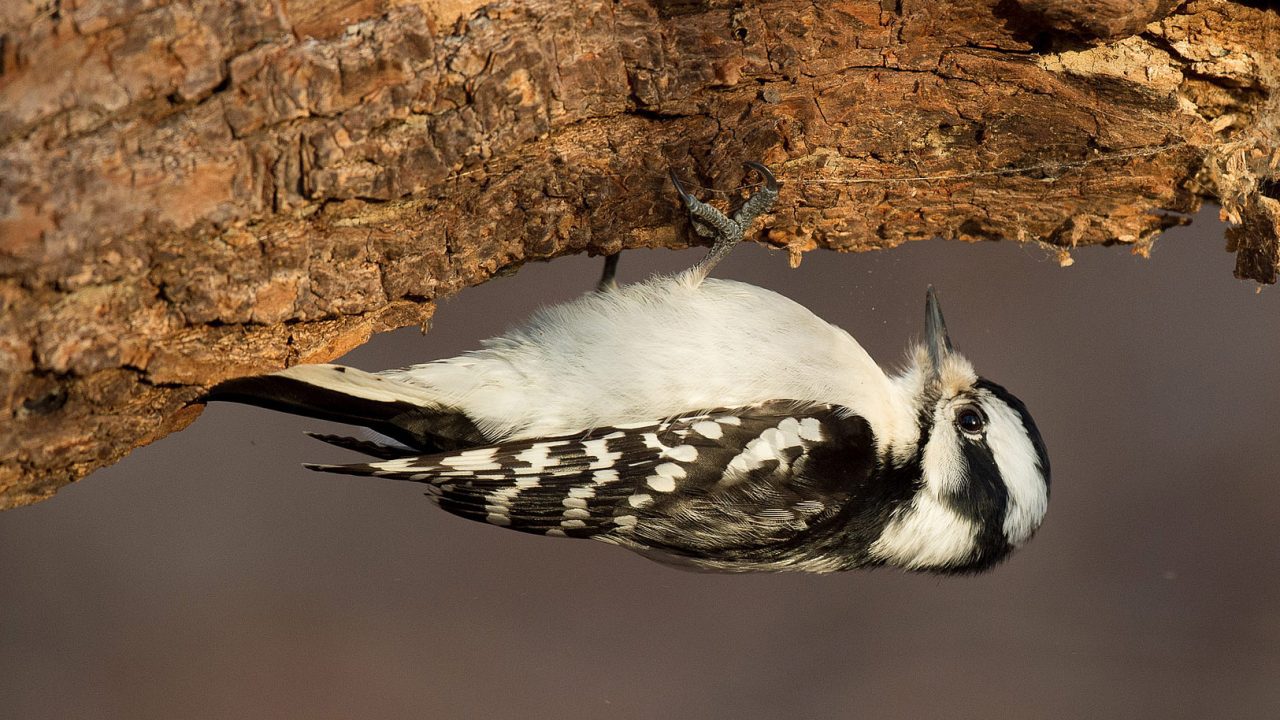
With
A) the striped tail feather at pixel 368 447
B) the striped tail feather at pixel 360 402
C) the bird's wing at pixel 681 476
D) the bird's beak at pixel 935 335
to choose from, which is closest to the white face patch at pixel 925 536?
the bird's wing at pixel 681 476

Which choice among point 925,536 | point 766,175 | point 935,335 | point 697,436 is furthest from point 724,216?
point 925,536

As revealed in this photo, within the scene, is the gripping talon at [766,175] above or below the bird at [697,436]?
above

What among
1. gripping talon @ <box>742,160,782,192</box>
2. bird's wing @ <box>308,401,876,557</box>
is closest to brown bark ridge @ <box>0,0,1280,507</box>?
gripping talon @ <box>742,160,782,192</box>

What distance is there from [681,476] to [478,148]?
65 cm

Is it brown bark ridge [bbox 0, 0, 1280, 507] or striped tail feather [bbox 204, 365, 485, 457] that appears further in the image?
striped tail feather [bbox 204, 365, 485, 457]

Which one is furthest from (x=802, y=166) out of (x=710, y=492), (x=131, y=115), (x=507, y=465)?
(x=131, y=115)

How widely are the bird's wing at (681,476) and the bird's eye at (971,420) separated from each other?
0.24 metres

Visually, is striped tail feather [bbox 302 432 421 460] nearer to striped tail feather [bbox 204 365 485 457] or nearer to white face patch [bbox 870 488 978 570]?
striped tail feather [bbox 204 365 485 457]

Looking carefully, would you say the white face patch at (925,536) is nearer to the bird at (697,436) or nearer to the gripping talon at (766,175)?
the bird at (697,436)

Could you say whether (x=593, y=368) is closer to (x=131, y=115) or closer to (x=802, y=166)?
(x=802, y=166)

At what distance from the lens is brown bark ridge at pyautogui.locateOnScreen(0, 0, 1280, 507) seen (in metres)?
1.22

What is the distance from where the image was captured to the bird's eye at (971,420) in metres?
1.95

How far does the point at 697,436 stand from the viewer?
1.72m

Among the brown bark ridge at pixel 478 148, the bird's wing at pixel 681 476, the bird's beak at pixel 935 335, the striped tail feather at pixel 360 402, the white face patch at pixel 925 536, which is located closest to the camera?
the brown bark ridge at pixel 478 148
